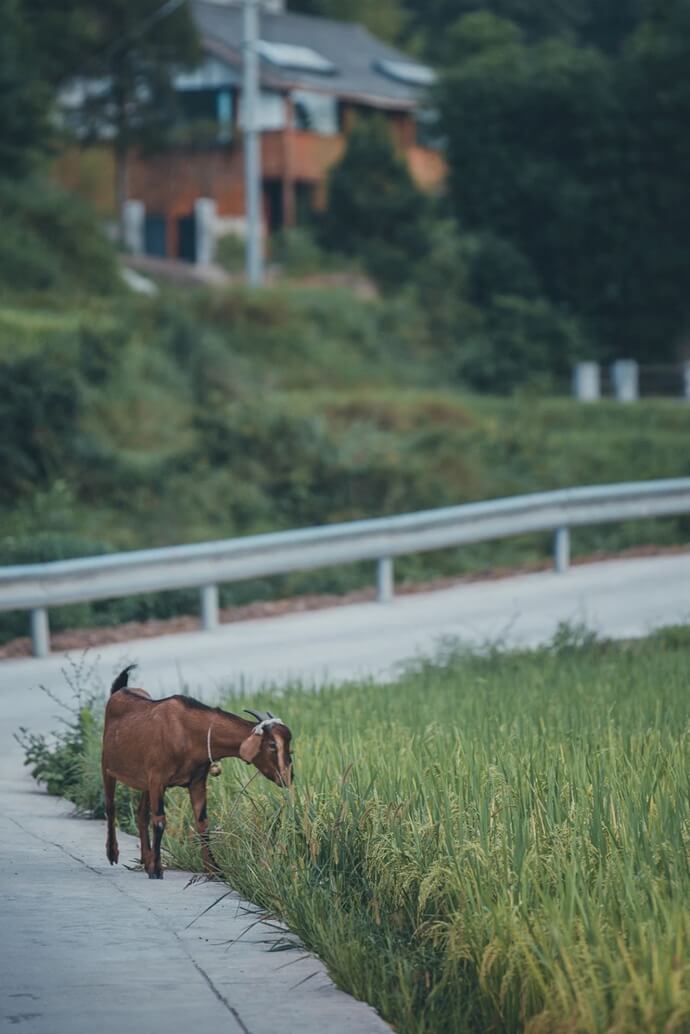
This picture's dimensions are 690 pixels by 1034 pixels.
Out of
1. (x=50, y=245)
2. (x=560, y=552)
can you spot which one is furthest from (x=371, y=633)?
(x=50, y=245)

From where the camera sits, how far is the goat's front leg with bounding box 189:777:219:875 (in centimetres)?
765

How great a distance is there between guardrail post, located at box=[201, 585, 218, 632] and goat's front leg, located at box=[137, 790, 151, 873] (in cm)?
742

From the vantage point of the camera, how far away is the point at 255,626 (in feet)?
50.7

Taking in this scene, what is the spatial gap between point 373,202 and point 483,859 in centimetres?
4908

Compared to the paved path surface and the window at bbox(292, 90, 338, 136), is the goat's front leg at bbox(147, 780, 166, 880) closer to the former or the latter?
the paved path surface

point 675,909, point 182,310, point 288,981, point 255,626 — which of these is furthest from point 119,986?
point 182,310

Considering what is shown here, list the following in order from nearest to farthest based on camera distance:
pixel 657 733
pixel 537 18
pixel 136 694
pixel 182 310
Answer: pixel 136 694 → pixel 657 733 → pixel 182 310 → pixel 537 18

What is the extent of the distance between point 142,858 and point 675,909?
2723mm

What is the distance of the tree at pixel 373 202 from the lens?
53594 mm

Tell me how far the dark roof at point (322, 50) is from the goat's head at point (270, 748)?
53.5m

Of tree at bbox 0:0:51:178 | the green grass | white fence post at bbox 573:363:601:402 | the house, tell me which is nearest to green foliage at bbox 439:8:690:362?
white fence post at bbox 573:363:601:402

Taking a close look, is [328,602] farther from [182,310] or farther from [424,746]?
[182,310]

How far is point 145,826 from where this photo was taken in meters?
7.75

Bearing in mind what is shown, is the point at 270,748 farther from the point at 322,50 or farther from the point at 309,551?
the point at 322,50
